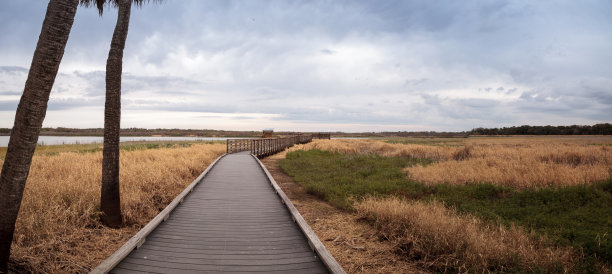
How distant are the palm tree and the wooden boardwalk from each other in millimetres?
1401

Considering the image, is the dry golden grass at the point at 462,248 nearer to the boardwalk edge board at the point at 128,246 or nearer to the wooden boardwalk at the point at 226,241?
the wooden boardwalk at the point at 226,241

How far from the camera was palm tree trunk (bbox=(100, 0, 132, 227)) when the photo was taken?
721cm

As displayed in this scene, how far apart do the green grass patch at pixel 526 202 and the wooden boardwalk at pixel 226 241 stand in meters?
3.42

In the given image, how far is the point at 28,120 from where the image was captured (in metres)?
4.07

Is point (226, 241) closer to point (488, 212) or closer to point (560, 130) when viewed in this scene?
point (488, 212)

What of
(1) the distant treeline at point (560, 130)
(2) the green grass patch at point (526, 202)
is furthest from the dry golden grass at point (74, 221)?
(1) the distant treeline at point (560, 130)

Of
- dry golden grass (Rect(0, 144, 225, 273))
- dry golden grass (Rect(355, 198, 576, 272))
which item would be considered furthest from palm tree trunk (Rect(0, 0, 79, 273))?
dry golden grass (Rect(355, 198, 576, 272))

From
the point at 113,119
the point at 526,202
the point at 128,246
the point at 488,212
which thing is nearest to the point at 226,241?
the point at 128,246

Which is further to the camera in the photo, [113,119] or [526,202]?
[526,202]

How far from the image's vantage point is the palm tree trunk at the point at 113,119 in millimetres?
7215

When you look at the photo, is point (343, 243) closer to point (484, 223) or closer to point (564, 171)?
point (484, 223)

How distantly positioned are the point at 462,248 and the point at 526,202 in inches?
231

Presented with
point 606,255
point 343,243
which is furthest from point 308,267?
point 606,255

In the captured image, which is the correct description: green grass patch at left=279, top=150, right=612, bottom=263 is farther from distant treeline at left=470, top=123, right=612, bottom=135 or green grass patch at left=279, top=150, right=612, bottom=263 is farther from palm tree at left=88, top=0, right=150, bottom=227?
distant treeline at left=470, top=123, right=612, bottom=135
